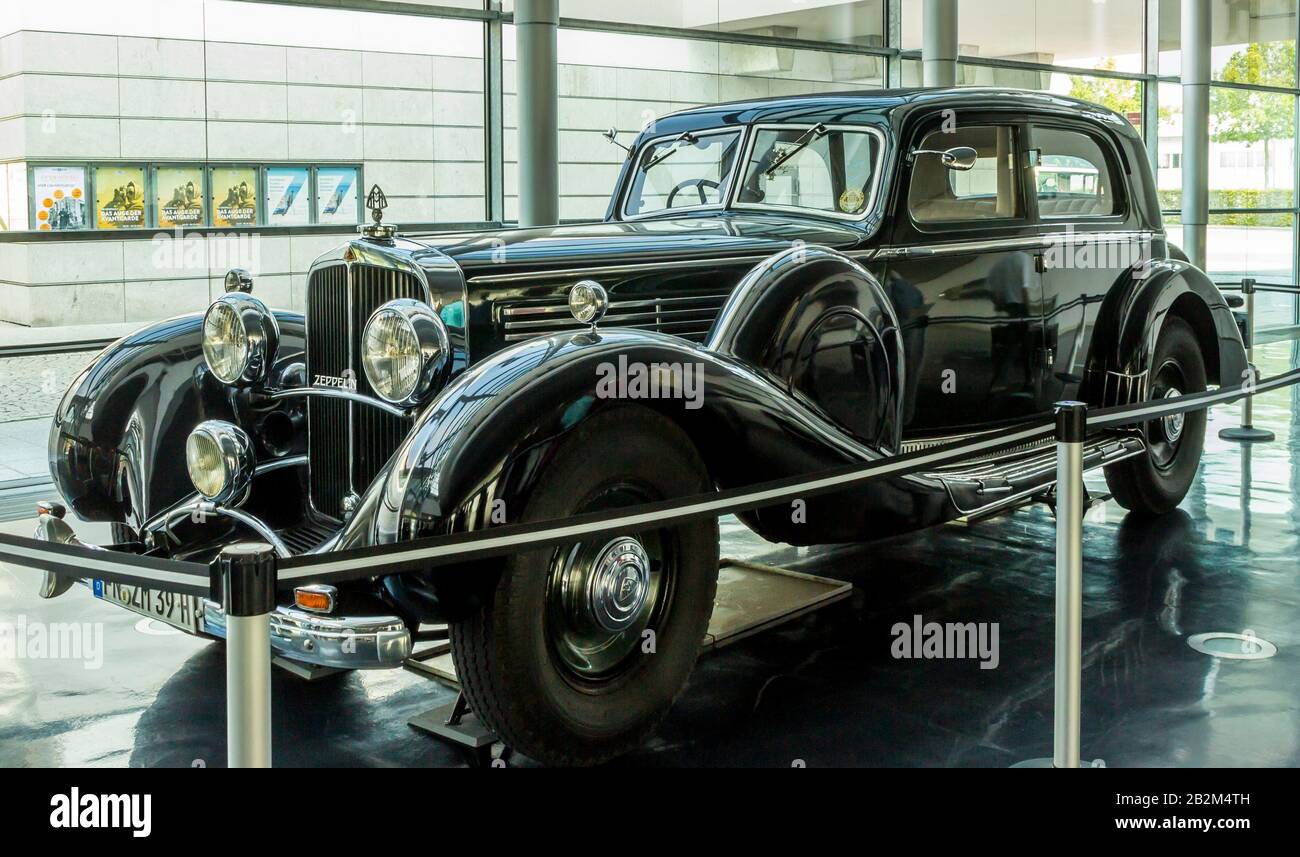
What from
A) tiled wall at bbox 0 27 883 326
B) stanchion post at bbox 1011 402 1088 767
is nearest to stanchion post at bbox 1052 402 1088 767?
stanchion post at bbox 1011 402 1088 767

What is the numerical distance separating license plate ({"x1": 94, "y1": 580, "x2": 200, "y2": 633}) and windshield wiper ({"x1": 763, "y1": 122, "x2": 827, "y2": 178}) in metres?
2.82

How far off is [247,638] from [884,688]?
2353 millimetres

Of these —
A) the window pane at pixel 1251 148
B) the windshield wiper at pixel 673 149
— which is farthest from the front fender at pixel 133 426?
the window pane at pixel 1251 148

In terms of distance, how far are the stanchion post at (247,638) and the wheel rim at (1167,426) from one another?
4716 mm

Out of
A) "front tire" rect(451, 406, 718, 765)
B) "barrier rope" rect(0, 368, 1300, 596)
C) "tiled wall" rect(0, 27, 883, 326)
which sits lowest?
"front tire" rect(451, 406, 718, 765)

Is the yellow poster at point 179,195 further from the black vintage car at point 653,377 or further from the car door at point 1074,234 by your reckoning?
the car door at point 1074,234

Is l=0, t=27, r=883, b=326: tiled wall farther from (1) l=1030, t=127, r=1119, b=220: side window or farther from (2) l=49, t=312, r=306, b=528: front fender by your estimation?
(2) l=49, t=312, r=306, b=528: front fender

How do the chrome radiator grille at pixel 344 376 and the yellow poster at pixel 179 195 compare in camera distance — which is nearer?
the chrome radiator grille at pixel 344 376

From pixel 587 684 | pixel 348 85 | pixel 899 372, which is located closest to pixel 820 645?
pixel 899 372

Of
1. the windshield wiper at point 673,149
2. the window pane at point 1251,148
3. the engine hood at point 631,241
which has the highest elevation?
the window pane at point 1251,148

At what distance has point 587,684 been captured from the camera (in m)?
3.25

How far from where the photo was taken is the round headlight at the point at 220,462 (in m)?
3.73

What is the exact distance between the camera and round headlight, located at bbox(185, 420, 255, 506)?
373cm
